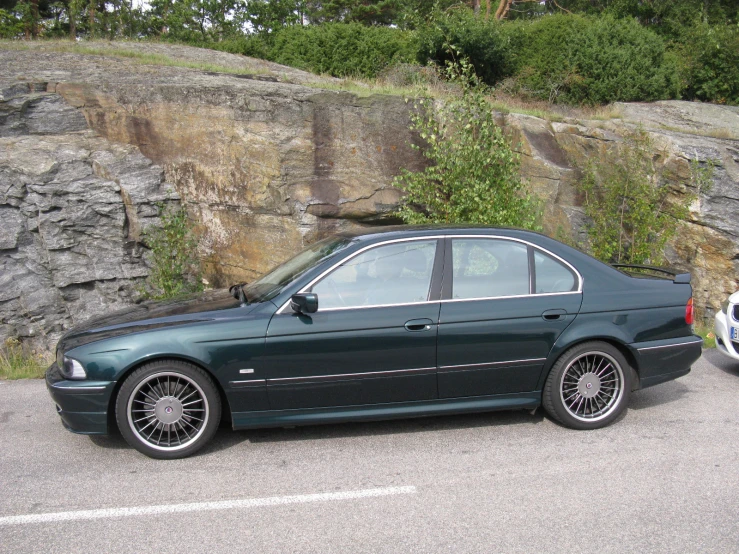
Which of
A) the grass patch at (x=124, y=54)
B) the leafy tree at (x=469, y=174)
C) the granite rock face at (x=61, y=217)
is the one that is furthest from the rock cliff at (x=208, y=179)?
the grass patch at (x=124, y=54)

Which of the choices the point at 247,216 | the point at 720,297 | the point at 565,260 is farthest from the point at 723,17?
the point at 565,260

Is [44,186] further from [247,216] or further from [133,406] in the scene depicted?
[133,406]

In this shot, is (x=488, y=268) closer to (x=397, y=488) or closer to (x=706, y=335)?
(x=397, y=488)

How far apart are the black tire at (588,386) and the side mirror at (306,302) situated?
1.92 m

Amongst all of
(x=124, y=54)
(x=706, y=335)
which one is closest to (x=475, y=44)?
(x=124, y=54)

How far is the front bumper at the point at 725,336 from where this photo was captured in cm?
682

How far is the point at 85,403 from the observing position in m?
4.69

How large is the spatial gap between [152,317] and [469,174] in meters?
5.29

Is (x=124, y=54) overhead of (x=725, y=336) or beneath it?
overhead

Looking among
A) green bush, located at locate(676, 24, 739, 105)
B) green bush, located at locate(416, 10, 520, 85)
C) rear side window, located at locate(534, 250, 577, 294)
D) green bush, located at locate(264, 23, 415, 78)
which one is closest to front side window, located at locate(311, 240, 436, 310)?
rear side window, located at locate(534, 250, 577, 294)

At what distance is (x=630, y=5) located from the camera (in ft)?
74.9

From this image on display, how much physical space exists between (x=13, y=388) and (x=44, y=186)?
3843 mm

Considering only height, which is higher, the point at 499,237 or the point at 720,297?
the point at 499,237

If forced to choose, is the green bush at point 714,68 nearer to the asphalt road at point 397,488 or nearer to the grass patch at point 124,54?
the grass patch at point 124,54
